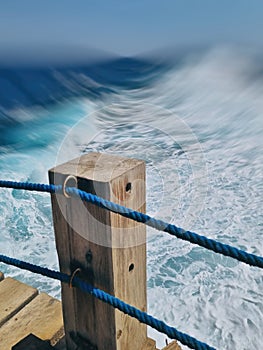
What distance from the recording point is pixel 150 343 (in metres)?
1.25

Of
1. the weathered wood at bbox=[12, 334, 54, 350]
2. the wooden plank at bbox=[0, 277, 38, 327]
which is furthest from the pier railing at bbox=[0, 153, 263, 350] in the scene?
the wooden plank at bbox=[0, 277, 38, 327]

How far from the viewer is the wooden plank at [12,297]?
1.76 meters

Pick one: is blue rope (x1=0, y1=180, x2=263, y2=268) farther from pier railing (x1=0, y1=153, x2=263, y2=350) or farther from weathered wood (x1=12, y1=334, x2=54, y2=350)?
weathered wood (x1=12, y1=334, x2=54, y2=350)

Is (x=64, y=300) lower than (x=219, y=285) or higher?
higher

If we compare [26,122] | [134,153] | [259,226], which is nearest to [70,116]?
[26,122]

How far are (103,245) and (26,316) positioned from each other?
0.96 m

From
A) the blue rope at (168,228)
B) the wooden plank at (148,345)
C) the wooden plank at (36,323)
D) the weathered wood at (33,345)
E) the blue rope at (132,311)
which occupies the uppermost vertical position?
the blue rope at (168,228)

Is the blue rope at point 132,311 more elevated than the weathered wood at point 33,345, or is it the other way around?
the blue rope at point 132,311

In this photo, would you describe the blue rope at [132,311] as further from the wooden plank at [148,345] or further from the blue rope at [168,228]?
the wooden plank at [148,345]

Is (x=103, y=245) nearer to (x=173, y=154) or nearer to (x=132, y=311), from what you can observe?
(x=132, y=311)

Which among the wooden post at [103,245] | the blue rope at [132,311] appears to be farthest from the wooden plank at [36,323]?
the blue rope at [132,311]

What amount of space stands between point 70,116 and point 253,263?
27.7 ft

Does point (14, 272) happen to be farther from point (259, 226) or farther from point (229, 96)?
point (229, 96)

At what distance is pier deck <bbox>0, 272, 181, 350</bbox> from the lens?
158 centimetres
